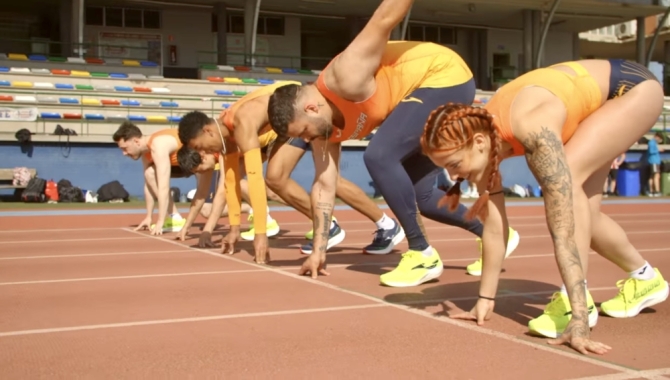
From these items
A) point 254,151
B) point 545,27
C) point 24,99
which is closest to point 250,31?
point 24,99

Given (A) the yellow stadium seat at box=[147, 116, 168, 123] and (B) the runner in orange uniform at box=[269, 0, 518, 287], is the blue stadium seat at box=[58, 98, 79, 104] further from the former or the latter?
(B) the runner in orange uniform at box=[269, 0, 518, 287]

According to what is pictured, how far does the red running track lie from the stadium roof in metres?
26.9

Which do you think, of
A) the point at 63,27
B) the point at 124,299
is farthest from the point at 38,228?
the point at 63,27

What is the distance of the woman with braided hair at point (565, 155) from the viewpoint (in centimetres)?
400

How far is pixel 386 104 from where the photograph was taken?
5.88 meters

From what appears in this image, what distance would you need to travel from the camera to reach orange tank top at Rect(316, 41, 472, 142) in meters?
5.78

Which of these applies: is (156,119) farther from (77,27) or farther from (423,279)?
(423,279)

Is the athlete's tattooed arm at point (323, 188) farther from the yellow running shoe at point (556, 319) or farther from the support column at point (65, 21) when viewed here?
the support column at point (65, 21)

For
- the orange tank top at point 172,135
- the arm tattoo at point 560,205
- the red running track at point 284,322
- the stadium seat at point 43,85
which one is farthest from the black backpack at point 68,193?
the arm tattoo at point 560,205

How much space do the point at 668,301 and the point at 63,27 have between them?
29846 millimetres

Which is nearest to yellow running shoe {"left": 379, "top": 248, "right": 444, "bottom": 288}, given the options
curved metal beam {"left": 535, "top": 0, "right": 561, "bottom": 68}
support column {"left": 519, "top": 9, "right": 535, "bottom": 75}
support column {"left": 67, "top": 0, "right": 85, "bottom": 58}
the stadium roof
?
support column {"left": 67, "top": 0, "right": 85, "bottom": 58}

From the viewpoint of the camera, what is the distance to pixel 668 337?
4.26 metres

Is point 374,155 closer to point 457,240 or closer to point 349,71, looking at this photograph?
point 349,71

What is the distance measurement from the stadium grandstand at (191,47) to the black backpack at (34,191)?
889 mm
